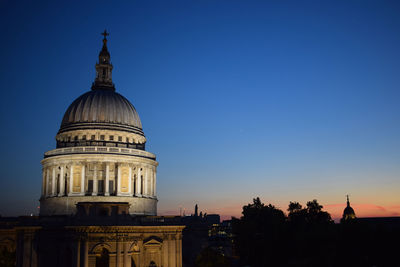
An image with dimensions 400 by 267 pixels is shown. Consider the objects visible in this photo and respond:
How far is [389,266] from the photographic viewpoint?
45906mm

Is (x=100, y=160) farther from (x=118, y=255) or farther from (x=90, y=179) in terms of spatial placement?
(x=118, y=255)

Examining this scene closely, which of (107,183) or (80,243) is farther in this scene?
(107,183)

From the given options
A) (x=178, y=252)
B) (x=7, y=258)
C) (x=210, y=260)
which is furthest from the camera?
(x=178, y=252)

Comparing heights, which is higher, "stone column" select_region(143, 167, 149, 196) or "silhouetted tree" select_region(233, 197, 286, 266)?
"stone column" select_region(143, 167, 149, 196)

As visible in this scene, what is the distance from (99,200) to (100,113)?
17144 mm

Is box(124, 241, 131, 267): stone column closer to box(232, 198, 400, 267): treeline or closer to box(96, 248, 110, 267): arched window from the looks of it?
box(96, 248, 110, 267): arched window

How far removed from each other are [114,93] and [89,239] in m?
33.6

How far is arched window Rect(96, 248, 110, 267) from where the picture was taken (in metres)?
62.6

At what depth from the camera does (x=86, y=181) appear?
75.8m

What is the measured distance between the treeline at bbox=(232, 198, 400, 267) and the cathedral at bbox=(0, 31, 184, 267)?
11184mm

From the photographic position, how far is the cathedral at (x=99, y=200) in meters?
62.6

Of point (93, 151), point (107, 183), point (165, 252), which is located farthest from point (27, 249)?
point (93, 151)

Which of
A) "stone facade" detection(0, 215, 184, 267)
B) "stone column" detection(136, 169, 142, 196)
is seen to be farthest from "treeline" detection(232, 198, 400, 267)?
"stone column" detection(136, 169, 142, 196)

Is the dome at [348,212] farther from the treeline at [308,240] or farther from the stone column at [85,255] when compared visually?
the stone column at [85,255]
